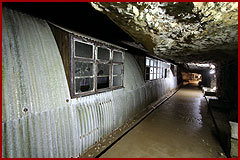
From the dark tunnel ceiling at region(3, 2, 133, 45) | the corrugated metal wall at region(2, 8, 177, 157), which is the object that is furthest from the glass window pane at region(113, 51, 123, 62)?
the corrugated metal wall at region(2, 8, 177, 157)

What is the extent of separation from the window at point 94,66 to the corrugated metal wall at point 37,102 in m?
0.32

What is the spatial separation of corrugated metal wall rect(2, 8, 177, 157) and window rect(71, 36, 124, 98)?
319mm

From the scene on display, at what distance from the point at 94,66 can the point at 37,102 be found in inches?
70.5

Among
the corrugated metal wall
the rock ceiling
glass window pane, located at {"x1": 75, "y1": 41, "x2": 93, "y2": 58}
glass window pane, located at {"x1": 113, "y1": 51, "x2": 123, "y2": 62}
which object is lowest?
the corrugated metal wall

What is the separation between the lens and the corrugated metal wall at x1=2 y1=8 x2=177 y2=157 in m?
2.04

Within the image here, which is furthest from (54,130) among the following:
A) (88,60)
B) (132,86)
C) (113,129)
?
(132,86)

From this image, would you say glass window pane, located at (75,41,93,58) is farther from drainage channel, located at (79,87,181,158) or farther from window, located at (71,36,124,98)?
drainage channel, located at (79,87,181,158)

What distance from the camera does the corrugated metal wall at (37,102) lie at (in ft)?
6.68

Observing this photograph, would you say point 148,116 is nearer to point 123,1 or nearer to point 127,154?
point 127,154

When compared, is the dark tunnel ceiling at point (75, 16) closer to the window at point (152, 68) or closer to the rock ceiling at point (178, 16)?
the rock ceiling at point (178, 16)

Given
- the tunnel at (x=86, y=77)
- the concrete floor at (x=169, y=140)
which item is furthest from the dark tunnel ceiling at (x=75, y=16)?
the concrete floor at (x=169, y=140)

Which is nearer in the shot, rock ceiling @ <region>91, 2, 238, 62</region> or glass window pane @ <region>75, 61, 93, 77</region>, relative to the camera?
rock ceiling @ <region>91, 2, 238, 62</region>

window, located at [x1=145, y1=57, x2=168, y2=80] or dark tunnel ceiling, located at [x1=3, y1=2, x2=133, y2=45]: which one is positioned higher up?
dark tunnel ceiling, located at [x1=3, y1=2, x2=133, y2=45]

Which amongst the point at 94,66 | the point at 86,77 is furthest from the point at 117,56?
the point at 86,77
